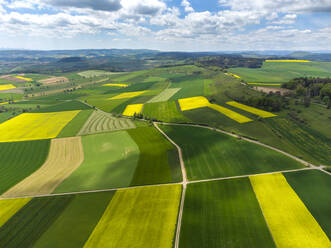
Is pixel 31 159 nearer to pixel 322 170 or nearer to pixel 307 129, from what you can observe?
pixel 322 170

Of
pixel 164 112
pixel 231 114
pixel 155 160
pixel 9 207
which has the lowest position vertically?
pixel 9 207

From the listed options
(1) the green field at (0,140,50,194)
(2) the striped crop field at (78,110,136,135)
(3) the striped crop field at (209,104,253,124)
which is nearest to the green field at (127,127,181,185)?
(2) the striped crop field at (78,110,136,135)

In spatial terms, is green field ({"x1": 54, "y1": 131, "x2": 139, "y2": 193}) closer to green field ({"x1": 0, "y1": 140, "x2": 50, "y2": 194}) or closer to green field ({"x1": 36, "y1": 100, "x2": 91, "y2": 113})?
green field ({"x1": 0, "y1": 140, "x2": 50, "y2": 194})

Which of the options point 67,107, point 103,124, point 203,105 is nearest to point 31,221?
point 103,124

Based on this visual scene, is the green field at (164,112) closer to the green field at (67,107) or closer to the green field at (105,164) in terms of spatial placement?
the green field at (105,164)

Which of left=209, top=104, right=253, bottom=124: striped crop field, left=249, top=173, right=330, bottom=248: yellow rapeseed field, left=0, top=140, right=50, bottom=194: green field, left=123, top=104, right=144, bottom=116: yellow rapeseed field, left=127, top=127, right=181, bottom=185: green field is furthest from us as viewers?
left=123, top=104, right=144, bottom=116: yellow rapeseed field

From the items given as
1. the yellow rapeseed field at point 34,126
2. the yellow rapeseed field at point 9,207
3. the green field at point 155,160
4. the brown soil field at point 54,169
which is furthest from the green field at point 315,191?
the yellow rapeseed field at point 34,126

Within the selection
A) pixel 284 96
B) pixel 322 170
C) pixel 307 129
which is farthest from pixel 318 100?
pixel 322 170

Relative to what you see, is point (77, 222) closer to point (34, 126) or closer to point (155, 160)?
point (155, 160)
